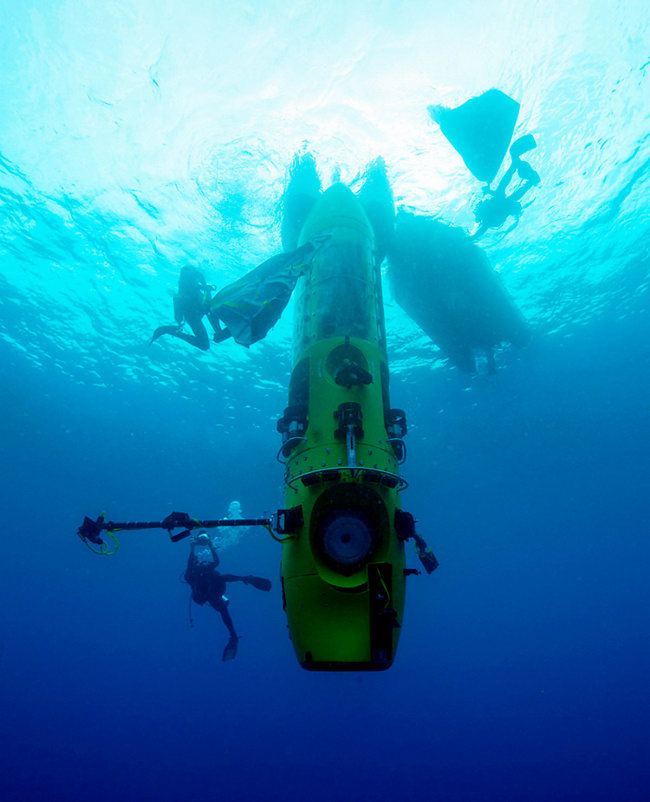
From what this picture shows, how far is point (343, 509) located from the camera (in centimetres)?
432

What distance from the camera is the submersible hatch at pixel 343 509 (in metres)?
3.97

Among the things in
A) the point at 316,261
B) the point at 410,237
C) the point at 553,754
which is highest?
the point at 410,237

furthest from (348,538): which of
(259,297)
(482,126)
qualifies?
(482,126)

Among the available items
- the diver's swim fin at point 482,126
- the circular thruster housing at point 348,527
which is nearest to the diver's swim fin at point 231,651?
the circular thruster housing at point 348,527

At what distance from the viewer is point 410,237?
12016 mm

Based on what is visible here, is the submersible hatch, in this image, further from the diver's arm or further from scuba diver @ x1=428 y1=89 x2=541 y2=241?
scuba diver @ x1=428 y1=89 x2=541 y2=241

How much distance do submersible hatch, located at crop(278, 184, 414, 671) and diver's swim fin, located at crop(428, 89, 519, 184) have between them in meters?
6.18

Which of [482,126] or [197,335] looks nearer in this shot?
[197,335]

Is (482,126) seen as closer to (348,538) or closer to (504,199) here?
(504,199)

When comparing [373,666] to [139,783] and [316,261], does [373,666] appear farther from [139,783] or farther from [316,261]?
[139,783]

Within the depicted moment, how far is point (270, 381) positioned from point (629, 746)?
55333 mm

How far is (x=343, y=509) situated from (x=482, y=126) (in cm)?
901

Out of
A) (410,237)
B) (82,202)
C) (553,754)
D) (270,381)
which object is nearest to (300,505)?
(410,237)

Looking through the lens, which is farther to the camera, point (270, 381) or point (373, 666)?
point (270, 381)
